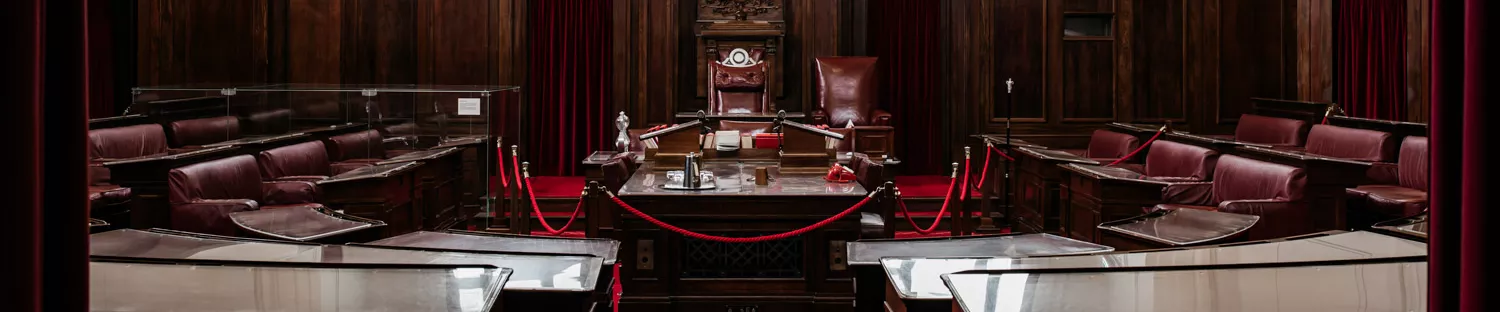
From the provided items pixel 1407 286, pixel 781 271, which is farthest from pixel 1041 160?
pixel 1407 286

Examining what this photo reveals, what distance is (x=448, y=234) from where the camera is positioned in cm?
382

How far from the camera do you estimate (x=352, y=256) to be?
2.91 m

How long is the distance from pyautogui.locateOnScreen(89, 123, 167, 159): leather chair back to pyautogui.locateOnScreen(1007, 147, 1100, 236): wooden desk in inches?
225

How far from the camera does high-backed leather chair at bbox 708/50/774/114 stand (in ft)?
34.9

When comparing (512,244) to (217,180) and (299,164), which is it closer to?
(217,180)

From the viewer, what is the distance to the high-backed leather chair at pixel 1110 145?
856 cm

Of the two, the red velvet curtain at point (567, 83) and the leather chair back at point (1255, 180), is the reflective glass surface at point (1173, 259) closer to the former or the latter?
the leather chair back at point (1255, 180)

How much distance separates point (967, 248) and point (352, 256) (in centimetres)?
176

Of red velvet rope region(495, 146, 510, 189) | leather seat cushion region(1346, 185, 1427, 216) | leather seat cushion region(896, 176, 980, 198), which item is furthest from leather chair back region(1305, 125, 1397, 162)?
red velvet rope region(495, 146, 510, 189)
